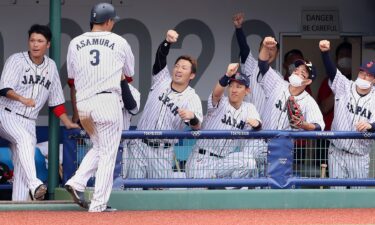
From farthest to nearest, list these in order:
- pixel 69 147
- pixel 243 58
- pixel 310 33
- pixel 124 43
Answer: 1. pixel 310 33
2. pixel 243 58
3. pixel 69 147
4. pixel 124 43

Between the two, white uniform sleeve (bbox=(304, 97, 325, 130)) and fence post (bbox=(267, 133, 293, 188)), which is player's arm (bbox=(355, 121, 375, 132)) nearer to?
white uniform sleeve (bbox=(304, 97, 325, 130))

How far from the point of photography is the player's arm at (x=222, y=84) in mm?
9961

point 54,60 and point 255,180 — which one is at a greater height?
point 54,60

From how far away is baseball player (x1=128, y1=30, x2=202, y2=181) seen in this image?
9859 millimetres

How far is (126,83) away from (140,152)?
2.60 feet

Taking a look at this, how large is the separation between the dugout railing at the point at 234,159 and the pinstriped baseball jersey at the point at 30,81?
459mm

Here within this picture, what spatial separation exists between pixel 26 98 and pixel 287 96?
2291 mm

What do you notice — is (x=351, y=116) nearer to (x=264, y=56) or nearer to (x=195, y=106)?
(x=264, y=56)

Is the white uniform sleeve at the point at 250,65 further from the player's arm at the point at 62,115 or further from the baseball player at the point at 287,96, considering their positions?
the player's arm at the point at 62,115

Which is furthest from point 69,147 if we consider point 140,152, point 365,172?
point 365,172

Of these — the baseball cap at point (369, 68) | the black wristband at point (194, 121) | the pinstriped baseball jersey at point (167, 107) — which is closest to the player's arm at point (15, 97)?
the pinstriped baseball jersey at point (167, 107)

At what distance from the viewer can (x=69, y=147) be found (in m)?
9.78

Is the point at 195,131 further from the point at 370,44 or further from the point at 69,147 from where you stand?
the point at 370,44

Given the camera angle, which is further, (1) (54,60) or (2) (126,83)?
(1) (54,60)
